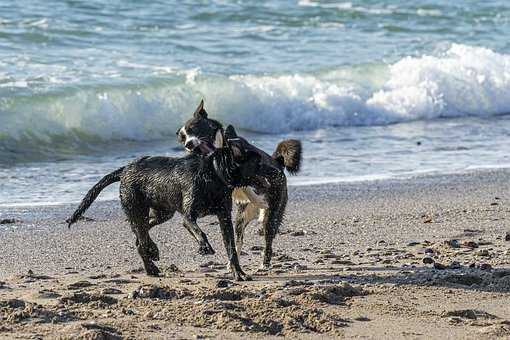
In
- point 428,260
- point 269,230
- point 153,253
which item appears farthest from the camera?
point 269,230

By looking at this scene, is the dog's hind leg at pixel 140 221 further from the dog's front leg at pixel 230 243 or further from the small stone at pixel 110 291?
the small stone at pixel 110 291

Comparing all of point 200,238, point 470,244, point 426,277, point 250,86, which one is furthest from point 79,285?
point 250,86

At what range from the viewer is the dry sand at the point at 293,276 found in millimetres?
6273

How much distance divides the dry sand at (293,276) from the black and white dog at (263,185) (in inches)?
9.6

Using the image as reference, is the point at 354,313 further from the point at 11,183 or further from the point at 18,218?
the point at 11,183

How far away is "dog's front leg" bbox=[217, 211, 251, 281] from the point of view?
743 cm

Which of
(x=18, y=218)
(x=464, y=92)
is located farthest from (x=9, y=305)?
(x=464, y=92)

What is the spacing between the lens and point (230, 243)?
294 inches

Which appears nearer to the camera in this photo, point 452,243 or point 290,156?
point 290,156

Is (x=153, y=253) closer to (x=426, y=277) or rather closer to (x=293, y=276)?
(x=293, y=276)

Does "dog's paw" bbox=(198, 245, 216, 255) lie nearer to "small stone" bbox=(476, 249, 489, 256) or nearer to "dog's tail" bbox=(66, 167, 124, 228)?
"dog's tail" bbox=(66, 167, 124, 228)

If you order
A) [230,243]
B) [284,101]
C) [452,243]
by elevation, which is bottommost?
[452,243]

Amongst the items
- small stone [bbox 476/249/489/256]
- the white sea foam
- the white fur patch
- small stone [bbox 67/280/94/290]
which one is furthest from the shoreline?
the white sea foam

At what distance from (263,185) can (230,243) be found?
478mm
